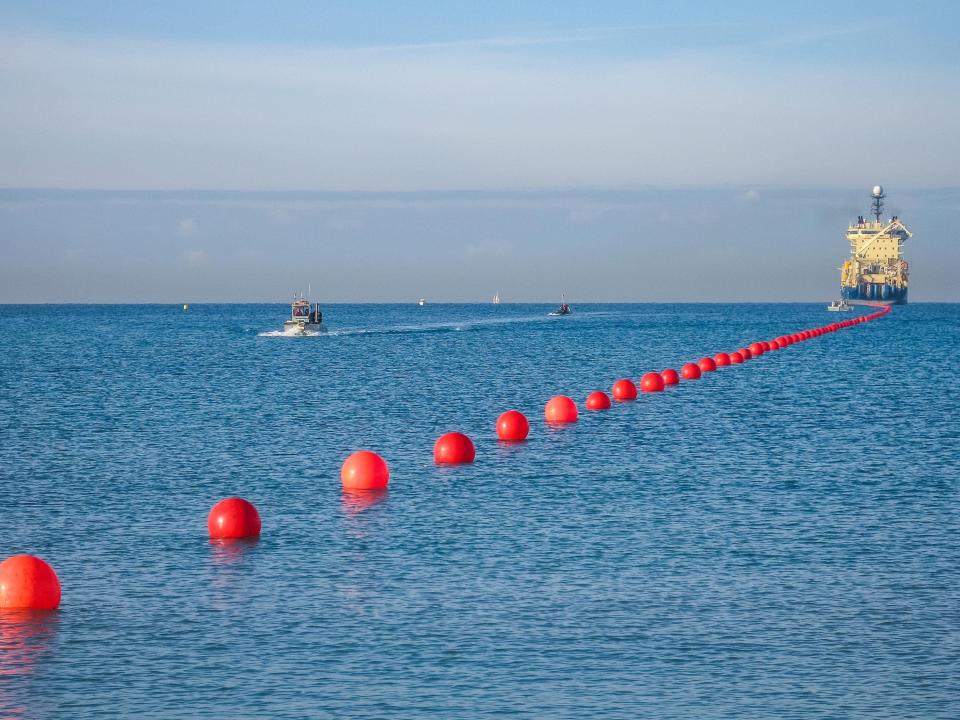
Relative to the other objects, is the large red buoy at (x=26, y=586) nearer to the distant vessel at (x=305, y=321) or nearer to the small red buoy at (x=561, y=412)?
the small red buoy at (x=561, y=412)

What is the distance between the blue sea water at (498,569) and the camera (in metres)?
13.3

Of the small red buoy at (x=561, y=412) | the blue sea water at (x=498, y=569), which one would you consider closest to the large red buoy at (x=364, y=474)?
the blue sea water at (x=498, y=569)

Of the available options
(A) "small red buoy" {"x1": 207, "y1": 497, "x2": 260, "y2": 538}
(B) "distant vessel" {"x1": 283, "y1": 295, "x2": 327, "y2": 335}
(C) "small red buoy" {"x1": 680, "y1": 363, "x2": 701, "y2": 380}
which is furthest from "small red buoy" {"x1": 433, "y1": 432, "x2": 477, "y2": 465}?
(B) "distant vessel" {"x1": 283, "y1": 295, "x2": 327, "y2": 335}

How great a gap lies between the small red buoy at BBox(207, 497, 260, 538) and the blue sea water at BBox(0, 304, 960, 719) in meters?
0.40

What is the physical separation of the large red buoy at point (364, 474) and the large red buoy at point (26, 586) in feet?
33.4

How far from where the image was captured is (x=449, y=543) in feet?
67.8

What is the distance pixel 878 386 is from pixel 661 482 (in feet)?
110

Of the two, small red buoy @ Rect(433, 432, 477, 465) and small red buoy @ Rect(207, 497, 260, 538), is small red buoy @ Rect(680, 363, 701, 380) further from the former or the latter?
small red buoy @ Rect(207, 497, 260, 538)

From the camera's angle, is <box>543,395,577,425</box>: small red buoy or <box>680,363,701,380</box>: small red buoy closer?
<box>543,395,577,425</box>: small red buoy

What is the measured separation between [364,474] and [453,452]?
4.70 m

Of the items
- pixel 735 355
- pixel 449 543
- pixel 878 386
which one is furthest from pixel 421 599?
pixel 735 355

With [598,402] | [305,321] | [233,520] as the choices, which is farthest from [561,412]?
[305,321]

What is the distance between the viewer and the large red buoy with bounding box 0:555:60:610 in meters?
16.2

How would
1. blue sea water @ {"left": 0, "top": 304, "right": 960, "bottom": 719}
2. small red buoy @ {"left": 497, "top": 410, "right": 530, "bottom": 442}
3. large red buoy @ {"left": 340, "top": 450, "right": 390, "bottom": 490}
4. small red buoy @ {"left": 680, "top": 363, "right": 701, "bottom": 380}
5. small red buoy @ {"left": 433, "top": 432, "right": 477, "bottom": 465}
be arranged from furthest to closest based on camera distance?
1. small red buoy @ {"left": 680, "top": 363, "right": 701, "bottom": 380}
2. small red buoy @ {"left": 497, "top": 410, "right": 530, "bottom": 442}
3. small red buoy @ {"left": 433, "top": 432, "right": 477, "bottom": 465}
4. large red buoy @ {"left": 340, "top": 450, "right": 390, "bottom": 490}
5. blue sea water @ {"left": 0, "top": 304, "right": 960, "bottom": 719}
